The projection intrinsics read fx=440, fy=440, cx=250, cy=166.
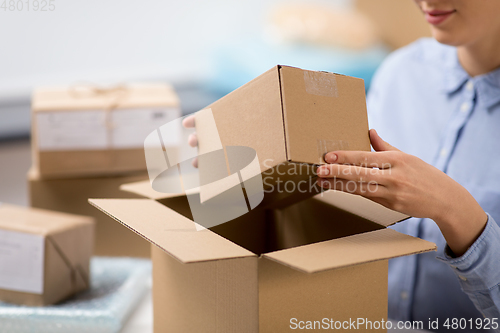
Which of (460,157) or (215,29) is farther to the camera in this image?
(215,29)

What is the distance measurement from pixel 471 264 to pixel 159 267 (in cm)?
49

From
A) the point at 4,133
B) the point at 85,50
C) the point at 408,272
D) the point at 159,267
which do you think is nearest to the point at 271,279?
the point at 159,267

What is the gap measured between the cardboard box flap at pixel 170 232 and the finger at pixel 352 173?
0.14 metres

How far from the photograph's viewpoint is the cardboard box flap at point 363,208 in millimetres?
665

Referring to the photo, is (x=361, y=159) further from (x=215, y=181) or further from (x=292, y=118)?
(x=215, y=181)

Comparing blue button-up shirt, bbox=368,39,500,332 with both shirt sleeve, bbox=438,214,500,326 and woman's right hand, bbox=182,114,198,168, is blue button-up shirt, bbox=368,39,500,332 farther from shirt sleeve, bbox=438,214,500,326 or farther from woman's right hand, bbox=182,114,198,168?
woman's right hand, bbox=182,114,198,168

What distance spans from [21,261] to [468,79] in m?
1.04

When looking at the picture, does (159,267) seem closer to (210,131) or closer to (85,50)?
(210,131)

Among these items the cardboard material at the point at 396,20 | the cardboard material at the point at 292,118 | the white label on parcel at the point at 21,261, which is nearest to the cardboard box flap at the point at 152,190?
the cardboard material at the point at 292,118

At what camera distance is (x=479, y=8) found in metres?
0.81

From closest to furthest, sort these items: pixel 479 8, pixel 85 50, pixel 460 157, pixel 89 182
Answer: pixel 479 8
pixel 460 157
pixel 89 182
pixel 85 50

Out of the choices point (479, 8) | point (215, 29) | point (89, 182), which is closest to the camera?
point (479, 8)

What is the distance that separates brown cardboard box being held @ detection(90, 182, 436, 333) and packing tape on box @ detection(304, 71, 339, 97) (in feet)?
0.65

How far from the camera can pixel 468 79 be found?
1.00 meters
